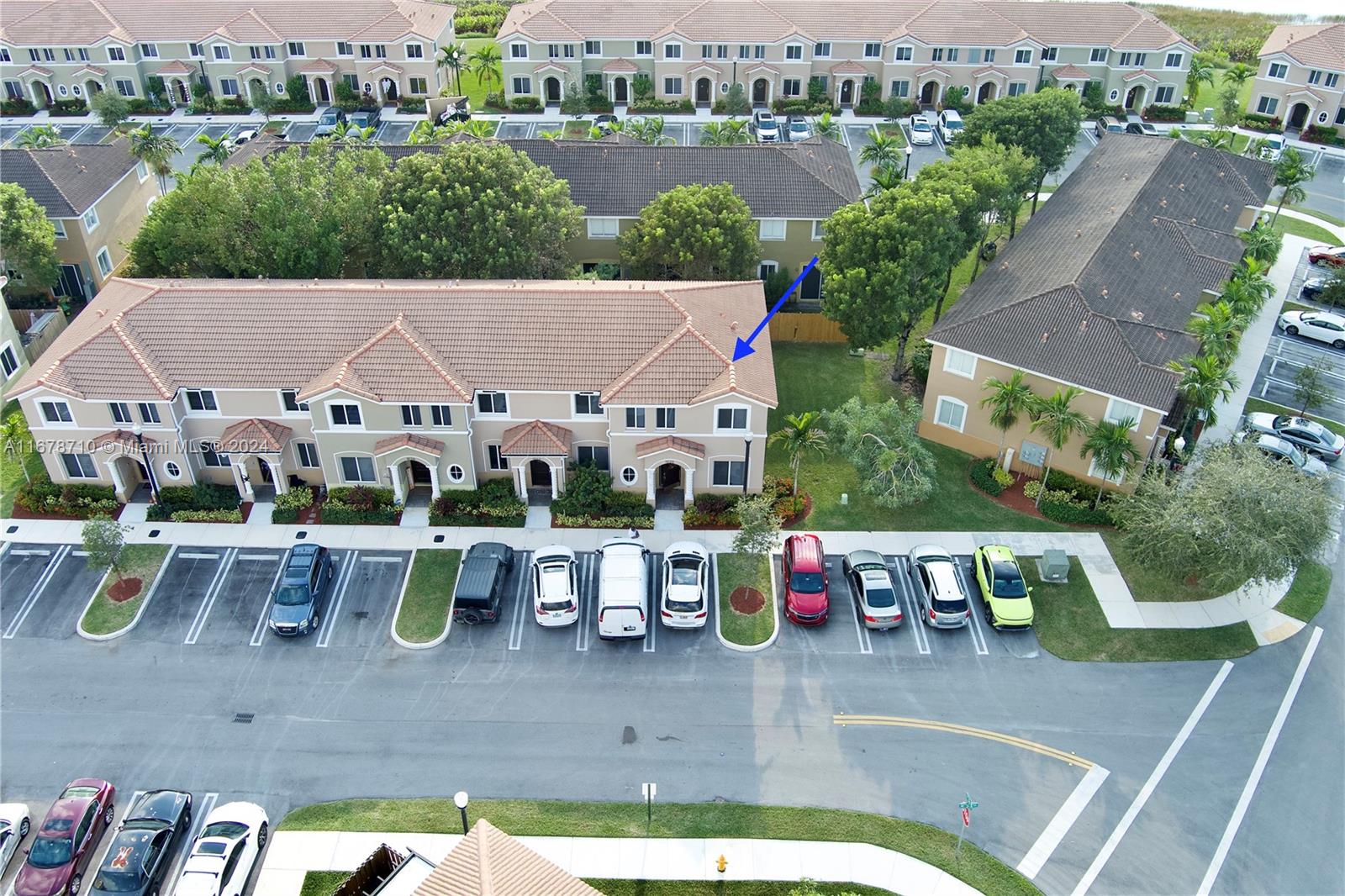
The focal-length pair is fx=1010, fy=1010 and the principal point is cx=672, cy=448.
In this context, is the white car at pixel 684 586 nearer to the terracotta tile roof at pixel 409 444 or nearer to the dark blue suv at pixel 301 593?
the terracotta tile roof at pixel 409 444

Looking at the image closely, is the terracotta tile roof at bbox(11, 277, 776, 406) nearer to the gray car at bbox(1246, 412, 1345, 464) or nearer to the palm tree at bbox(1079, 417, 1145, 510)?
the palm tree at bbox(1079, 417, 1145, 510)

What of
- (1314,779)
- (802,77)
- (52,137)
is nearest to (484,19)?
(802,77)

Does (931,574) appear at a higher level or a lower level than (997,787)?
higher

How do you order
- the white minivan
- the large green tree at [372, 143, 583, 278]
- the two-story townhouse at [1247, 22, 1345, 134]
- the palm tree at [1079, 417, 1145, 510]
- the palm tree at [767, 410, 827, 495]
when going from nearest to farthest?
1. the white minivan
2. the palm tree at [1079, 417, 1145, 510]
3. the palm tree at [767, 410, 827, 495]
4. the large green tree at [372, 143, 583, 278]
5. the two-story townhouse at [1247, 22, 1345, 134]

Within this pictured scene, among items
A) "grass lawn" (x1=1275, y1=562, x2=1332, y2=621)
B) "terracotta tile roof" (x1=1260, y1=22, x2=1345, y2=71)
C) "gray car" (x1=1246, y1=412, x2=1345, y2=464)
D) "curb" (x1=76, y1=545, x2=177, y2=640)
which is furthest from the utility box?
"terracotta tile roof" (x1=1260, y1=22, x2=1345, y2=71)

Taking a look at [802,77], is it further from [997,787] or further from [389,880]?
[389,880]

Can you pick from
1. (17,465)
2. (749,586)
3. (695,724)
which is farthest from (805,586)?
(17,465)

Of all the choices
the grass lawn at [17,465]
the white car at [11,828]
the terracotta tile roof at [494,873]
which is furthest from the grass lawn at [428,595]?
the grass lawn at [17,465]
